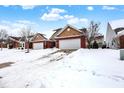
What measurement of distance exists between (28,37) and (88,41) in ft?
35.4

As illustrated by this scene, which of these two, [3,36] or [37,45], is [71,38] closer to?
[37,45]

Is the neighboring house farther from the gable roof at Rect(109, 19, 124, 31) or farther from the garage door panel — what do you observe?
the gable roof at Rect(109, 19, 124, 31)

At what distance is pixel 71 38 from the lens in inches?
1001

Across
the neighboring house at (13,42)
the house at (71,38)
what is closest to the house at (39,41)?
the house at (71,38)

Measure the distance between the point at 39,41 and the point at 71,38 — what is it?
9187 mm

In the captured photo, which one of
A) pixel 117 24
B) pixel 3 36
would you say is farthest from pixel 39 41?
pixel 3 36

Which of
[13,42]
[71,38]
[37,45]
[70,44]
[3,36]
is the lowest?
[37,45]

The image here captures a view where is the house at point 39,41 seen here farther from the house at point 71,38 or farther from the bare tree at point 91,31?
the bare tree at point 91,31

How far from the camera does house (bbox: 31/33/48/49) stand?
32.6m

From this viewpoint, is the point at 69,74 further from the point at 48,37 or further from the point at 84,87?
the point at 48,37

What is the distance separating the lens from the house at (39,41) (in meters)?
32.6

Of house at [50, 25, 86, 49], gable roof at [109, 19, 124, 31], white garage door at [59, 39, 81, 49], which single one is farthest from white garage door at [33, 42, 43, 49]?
gable roof at [109, 19, 124, 31]
